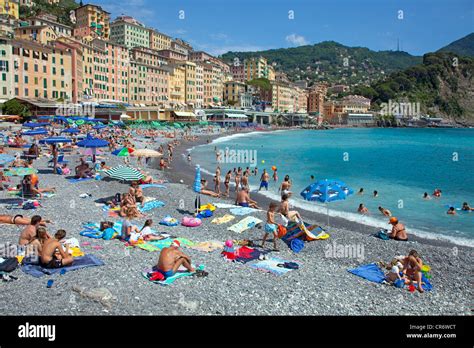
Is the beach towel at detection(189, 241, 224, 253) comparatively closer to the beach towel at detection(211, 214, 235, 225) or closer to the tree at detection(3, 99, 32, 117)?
the beach towel at detection(211, 214, 235, 225)

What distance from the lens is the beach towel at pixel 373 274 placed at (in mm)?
9602

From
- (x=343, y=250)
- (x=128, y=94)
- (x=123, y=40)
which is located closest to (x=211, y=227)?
(x=343, y=250)

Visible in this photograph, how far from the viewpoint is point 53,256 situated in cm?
852

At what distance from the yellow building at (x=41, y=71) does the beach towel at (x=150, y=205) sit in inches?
1682

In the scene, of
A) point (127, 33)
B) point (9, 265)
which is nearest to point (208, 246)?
point (9, 265)

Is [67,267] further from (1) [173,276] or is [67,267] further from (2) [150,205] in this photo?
(2) [150,205]

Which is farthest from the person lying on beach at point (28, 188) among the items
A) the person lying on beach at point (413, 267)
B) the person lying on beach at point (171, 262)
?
the person lying on beach at point (413, 267)

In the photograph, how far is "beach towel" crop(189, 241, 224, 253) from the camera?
11.1m

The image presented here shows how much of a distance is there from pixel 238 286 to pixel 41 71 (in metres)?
54.4

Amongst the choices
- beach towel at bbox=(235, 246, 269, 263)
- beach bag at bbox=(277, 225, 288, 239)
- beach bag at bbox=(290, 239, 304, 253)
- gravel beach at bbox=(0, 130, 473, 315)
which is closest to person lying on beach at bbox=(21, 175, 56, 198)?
gravel beach at bbox=(0, 130, 473, 315)

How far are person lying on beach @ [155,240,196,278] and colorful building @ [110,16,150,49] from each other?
118 metres

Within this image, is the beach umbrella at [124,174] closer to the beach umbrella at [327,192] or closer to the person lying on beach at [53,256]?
the beach umbrella at [327,192]
